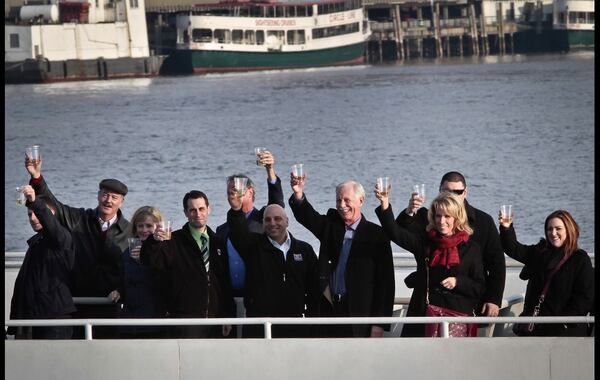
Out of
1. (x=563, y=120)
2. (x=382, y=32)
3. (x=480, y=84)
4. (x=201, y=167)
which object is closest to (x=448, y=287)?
(x=201, y=167)

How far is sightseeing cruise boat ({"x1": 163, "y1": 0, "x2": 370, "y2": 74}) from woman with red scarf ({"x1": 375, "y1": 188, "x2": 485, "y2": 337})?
8757cm

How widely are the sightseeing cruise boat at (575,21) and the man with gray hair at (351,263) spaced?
109 metres

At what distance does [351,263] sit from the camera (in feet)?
24.9

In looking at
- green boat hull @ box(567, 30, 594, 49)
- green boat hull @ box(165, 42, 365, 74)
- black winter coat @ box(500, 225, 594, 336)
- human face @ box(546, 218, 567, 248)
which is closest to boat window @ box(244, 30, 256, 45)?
green boat hull @ box(165, 42, 365, 74)

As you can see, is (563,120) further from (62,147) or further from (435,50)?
(435,50)

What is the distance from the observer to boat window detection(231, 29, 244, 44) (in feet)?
327

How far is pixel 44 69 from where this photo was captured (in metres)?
83.3

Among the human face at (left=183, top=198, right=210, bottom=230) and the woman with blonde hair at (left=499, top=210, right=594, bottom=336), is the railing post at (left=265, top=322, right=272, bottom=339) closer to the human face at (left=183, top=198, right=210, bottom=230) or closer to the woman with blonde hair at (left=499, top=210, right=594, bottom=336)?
the human face at (left=183, top=198, right=210, bottom=230)

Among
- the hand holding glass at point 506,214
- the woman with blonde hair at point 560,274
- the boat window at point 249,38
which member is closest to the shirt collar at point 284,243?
the hand holding glass at point 506,214

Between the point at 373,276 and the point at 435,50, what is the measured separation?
109753 millimetres

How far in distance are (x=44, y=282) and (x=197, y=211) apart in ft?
3.11

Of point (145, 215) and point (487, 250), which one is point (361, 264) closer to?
point (487, 250)

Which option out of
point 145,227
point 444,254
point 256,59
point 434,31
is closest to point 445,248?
point 444,254

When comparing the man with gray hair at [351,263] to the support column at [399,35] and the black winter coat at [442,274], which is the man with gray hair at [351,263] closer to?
the black winter coat at [442,274]
